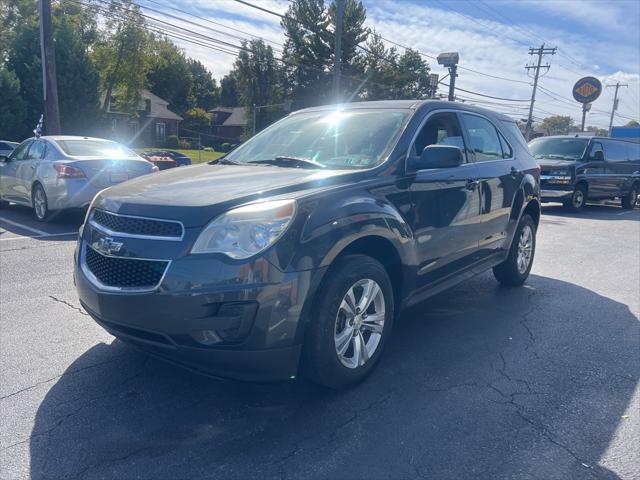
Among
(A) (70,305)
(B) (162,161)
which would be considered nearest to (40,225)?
(A) (70,305)

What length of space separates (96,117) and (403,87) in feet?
118

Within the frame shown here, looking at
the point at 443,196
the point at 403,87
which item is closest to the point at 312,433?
the point at 443,196

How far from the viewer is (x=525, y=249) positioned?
20.6 feet

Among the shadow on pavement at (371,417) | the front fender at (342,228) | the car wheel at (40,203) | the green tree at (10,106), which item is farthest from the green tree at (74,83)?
the front fender at (342,228)

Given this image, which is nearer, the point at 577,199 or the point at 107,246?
the point at 107,246

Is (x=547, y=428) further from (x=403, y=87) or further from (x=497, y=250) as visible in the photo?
(x=403, y=87)

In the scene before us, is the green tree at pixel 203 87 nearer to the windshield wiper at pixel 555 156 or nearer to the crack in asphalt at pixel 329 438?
the windshield wiper at pixel 555 156

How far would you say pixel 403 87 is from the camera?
6047cm

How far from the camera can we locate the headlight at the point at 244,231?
114 inches

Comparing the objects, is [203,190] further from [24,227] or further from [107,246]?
[24,227]

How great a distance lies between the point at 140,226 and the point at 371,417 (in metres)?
1.74

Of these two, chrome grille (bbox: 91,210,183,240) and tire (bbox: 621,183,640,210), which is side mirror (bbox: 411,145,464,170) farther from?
tire (bbox: 621,183,640,210)

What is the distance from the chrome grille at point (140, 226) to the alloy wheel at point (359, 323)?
3.55ft

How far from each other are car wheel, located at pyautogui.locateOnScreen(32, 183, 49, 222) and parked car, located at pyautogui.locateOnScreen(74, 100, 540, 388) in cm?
611
